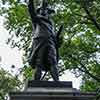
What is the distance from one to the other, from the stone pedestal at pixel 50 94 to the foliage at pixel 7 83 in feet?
48.7

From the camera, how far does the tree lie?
19.8 meters

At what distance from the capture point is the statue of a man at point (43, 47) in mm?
10086

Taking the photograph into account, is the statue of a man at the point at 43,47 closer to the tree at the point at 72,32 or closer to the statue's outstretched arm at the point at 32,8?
the statue's outstretched arm at the point at 32,8

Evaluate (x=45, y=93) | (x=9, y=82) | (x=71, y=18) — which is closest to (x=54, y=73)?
(x=45, y=93)

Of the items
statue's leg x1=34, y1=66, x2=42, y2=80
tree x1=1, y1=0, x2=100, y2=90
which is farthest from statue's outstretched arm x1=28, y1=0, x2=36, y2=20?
tree x1=1, y1=0, x2=100, y2=90

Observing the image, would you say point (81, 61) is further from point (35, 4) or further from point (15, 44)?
point (35, 4)

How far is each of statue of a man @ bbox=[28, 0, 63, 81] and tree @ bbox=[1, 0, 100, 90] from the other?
865cm

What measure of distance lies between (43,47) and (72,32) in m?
10.4

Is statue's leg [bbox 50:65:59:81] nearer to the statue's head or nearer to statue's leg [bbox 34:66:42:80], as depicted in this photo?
statue's leg [bbox 34:66:42:80]

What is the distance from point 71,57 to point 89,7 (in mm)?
3150

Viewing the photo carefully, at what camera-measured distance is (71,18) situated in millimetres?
19781

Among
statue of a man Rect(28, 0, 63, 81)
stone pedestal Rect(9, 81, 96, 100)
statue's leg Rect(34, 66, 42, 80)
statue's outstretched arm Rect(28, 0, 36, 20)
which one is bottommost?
stone pedestal Rect(9, 81, 96, 100)

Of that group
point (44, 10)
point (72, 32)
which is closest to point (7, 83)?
point (72, 32)

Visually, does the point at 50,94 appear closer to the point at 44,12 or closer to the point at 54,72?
the point at 54,72
